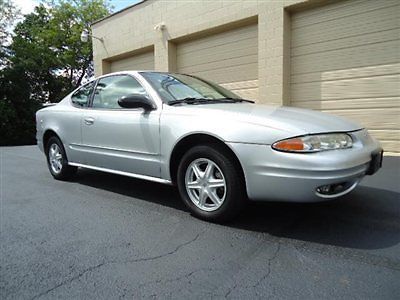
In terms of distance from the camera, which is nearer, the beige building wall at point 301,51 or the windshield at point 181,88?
the windshield at point 181,88

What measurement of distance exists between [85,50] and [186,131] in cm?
2766

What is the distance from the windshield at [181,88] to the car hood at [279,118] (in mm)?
315

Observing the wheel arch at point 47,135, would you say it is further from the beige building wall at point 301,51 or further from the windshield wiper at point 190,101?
the beige building wall at point 301,51

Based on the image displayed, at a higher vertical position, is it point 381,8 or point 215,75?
point 381,8

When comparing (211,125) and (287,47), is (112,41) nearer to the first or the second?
(287,47)

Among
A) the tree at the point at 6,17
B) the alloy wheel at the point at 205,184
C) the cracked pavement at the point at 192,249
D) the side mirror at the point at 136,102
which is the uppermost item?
the tree at the point at 6,17

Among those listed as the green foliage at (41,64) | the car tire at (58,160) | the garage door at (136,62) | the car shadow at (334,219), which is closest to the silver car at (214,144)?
the car shadow at (334,219)

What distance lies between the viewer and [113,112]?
3887 millimetres

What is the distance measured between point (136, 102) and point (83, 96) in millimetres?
1489

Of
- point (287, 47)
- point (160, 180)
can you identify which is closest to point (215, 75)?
point (287, 47)

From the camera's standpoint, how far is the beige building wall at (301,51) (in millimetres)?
6434

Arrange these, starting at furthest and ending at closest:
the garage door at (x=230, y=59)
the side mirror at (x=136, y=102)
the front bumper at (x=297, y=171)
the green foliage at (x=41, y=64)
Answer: the green foliage at (x=41, y=64)
the garage door at (x=230, y=59)
the side mirror at (x=136, y=102)
the front bumper at (x=297, y=171)

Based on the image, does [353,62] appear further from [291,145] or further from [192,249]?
[192,249]

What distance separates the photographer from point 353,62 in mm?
6754
